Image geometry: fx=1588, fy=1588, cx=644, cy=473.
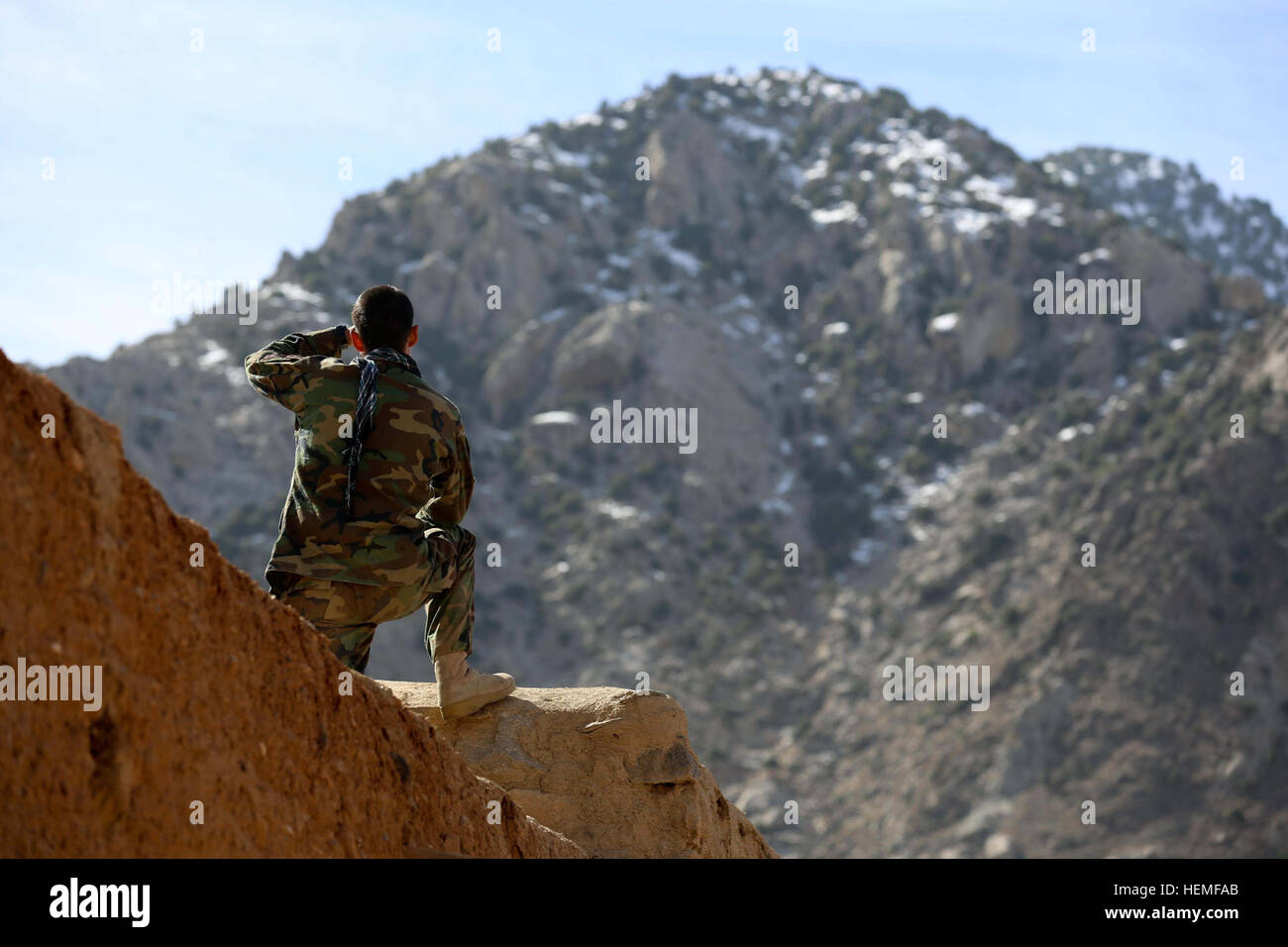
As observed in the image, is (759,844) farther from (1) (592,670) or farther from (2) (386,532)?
(1) (592,670)

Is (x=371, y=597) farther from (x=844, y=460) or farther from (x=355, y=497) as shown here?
(x=844, y=460)

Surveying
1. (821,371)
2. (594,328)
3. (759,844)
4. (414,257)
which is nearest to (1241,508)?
(821,371)

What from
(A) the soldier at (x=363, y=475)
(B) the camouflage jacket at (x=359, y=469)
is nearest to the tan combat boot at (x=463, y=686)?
(A) the soldier at (x=363, y=475)

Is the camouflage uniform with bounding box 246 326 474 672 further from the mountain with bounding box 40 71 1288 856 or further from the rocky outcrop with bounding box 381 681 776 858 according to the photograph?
the mountain with bounding box 40 71 1288 856

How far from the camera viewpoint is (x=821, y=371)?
249 feet

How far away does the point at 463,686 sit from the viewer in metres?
6.45

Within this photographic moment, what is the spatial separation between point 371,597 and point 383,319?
1.01m

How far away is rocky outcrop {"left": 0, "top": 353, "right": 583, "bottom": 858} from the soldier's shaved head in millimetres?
1519

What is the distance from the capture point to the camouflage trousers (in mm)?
5379

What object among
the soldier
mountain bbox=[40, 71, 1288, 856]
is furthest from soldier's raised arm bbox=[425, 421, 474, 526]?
mountain bbox=[40, 71, 1288, 856]

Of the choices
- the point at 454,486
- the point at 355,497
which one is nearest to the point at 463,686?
the point at 454,486

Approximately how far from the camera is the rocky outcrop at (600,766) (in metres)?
6.48

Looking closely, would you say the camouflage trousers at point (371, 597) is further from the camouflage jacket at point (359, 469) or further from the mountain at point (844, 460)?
the mountain at point (844, 460)

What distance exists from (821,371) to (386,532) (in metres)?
71.1
